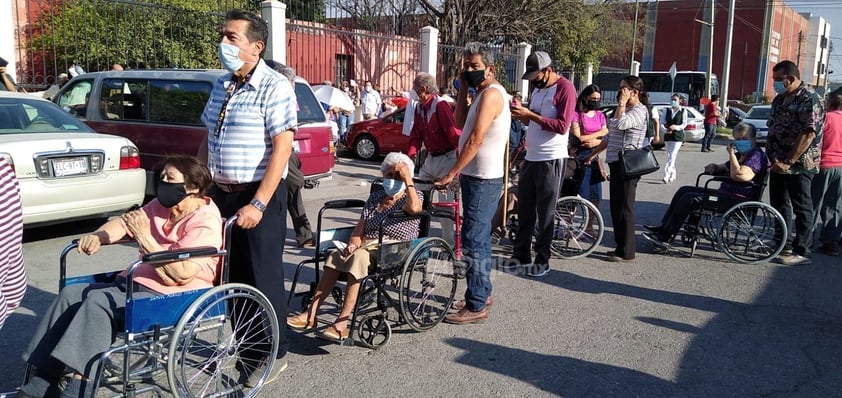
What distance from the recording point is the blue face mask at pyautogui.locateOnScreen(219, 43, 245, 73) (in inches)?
130

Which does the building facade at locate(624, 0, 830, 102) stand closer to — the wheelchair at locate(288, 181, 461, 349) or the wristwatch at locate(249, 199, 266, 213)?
the wheelchair at locate(288, 181, 461, 349)

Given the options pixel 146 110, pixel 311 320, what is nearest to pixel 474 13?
pixel 146 110

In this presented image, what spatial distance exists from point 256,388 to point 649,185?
32.7 feet

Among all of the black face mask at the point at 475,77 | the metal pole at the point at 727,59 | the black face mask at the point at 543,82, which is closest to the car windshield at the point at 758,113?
the metal pole at the point at 727,59

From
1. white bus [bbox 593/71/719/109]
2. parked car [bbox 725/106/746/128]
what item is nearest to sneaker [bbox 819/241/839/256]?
white bus [bbox 593/71/719/109]

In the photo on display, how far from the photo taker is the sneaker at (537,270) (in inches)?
232

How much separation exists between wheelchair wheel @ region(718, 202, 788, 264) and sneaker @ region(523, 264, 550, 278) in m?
1.95

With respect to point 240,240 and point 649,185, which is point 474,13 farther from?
point 240,240

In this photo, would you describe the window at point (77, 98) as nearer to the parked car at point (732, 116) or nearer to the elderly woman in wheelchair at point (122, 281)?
the elderly woman in wheelchair at point (122, 281)

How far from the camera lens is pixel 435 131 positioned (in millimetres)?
6180

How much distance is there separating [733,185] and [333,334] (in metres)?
4.57

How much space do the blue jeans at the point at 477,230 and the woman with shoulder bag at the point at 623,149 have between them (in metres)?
2.22

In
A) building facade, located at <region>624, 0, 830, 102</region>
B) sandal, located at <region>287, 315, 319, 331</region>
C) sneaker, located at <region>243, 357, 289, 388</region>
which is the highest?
building facade, located at <region>624, 0, 830, 102</region>

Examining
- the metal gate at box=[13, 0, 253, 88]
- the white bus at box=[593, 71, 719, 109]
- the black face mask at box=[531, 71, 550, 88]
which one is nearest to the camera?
the black face mask at box=[531, 71, 550, 88]
